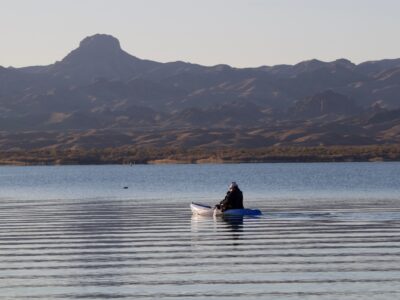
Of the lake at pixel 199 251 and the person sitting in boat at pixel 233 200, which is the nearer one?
the lake at pixel 199 251

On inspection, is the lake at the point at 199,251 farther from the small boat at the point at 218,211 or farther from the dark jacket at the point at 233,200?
the dark jacket at the point at 233,200

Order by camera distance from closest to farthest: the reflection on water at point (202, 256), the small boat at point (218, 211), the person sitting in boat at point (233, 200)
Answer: the reflection on water at point (202, 256) < the small boat at point (218, 211) < the person sitting in boat at point (233, 200)

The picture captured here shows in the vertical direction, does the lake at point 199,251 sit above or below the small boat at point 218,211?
below

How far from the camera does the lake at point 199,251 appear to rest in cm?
2533

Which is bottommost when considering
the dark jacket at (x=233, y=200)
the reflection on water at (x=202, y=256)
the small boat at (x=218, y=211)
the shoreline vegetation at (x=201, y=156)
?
the reflection on water at (x=202, y=256)

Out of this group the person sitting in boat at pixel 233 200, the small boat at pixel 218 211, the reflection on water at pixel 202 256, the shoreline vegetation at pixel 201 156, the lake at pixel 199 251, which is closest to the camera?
the reflection on water at pixel 202 256

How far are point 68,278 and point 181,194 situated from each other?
4239cm

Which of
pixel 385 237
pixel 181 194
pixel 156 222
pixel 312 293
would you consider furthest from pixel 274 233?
pixel 181 194

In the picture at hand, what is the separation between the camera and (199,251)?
3253cm

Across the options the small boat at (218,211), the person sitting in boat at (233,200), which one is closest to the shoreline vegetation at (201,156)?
the small boat at (218,211)

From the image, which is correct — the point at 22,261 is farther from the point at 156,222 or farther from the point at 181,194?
the point at 181,194

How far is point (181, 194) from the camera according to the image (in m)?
69.6

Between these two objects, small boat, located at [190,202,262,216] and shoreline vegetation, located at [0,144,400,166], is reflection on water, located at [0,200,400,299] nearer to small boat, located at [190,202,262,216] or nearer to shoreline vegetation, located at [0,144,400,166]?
small boat, located at [190,202,262,216]

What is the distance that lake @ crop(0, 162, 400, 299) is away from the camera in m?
25.3
